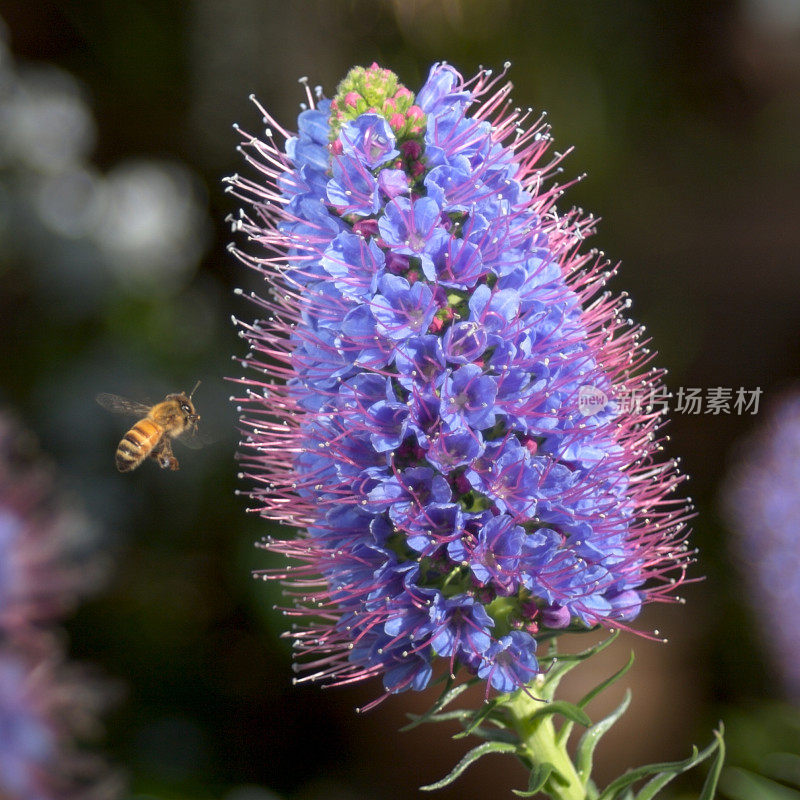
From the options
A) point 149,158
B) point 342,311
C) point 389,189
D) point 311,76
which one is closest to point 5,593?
point 342,311

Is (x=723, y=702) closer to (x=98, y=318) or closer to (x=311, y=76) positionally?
(x=98, y=318)

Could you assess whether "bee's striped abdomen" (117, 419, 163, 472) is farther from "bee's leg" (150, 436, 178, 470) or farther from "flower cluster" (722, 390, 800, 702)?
"flower cluster" (722, 390, 800, 702)

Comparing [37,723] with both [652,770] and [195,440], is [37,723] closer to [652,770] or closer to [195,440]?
[195,440]

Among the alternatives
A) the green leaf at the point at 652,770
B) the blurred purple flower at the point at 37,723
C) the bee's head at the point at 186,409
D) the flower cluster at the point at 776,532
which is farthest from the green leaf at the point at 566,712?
the flower cluster at the point at 776,532

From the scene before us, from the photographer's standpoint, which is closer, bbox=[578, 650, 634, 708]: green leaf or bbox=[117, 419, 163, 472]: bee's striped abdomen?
bbox=[578, 650, 634, 708]: green leaf

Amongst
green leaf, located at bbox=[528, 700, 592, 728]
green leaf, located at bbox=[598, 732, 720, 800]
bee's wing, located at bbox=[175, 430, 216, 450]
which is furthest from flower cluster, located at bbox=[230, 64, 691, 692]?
bee's wing, located at bbox=[175, 430, 216, 450]

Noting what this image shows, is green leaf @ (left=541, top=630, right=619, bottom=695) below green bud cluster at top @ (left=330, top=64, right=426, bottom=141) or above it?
below

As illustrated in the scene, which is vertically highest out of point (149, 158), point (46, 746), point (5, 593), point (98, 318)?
point (149, 158)
